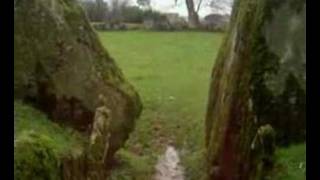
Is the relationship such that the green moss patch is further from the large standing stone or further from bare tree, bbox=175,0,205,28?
bare tree, bbox=175,0,205,28

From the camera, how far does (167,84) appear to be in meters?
23.2

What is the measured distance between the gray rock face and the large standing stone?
2.73m

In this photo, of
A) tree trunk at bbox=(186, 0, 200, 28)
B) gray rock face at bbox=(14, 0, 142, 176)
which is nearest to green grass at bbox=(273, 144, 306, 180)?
gray rock face at bbox=(14, 0, 142, 176)

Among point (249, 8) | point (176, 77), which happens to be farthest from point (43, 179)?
point (176, 77)

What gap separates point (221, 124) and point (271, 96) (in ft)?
8.05

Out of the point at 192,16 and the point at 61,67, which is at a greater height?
the point at 192,16

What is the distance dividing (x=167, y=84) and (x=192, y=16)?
20.8m

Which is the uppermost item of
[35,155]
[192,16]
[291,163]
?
[192,16]

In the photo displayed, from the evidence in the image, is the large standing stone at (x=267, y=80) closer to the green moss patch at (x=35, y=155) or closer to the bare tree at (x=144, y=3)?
the green moss patch at (x=35, y=155)

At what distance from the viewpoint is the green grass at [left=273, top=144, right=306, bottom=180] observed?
6710 mm

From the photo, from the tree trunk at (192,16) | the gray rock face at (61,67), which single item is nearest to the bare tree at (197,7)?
the tree trunk at (192,16)

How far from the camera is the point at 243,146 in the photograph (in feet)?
29.1

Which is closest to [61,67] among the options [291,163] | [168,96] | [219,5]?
[291,163]

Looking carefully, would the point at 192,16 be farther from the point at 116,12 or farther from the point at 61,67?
the point at 61,67
